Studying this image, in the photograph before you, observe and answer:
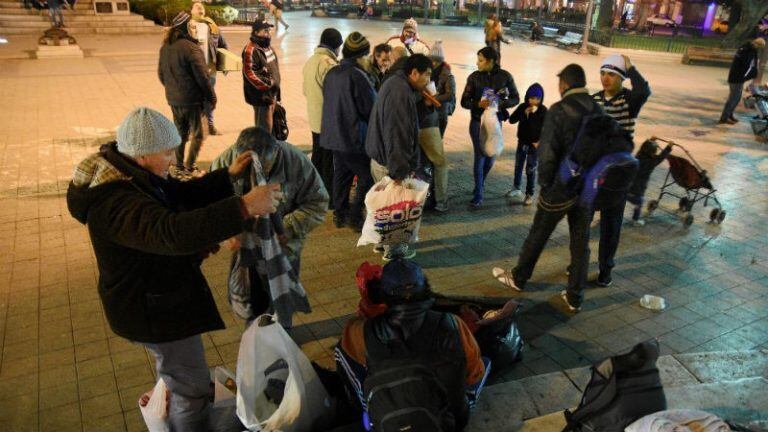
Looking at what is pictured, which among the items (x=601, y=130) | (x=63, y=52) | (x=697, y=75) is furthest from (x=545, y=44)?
(x=601, y=130)

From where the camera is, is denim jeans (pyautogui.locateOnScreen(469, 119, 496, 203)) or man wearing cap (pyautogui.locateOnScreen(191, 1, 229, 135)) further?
man wearing cap (pyautogui.locateOnScreen(191, 1, 229, 135))

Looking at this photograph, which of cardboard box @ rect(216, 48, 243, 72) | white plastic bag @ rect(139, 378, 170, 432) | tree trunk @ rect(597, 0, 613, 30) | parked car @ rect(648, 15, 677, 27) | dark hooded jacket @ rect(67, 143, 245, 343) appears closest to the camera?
dark hooded jacket @ rect(67, 143, 245, 343)

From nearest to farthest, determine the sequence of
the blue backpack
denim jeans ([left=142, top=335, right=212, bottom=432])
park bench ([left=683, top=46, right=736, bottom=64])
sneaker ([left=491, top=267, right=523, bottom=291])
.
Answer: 1. denim jeans ([left=142, top=335, right=212, bottom=432])
2. the blue backpack
3. sneaker ([left=491, top=267, right=523, bottom=291])
4. park bench ([left=683, top=46, right=736, bottom=64])

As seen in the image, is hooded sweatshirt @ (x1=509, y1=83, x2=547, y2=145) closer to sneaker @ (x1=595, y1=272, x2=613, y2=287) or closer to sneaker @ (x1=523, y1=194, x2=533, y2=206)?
sneaker @ (x1=523, y1=194, x2=533, y2=206)

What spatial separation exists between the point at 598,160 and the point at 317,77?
3317mm

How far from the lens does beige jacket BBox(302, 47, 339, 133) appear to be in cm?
587

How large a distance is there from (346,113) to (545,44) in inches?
1010

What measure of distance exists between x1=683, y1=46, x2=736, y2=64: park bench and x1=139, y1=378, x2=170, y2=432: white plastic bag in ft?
85.3

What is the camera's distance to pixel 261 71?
23.0ft

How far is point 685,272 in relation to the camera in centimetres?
512

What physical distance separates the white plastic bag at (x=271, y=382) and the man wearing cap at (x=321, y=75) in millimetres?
3508

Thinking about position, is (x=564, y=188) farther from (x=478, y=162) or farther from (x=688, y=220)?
(x=688, y=220)

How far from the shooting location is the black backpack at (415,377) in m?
2.31

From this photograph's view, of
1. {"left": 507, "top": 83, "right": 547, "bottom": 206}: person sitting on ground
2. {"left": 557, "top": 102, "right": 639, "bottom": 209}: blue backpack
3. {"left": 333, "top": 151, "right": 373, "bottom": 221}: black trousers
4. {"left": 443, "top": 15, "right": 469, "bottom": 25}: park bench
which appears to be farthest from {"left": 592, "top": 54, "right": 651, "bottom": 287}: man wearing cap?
{"left": 443, "top": 15, "right": 469, "bottom": 25}: park bench
